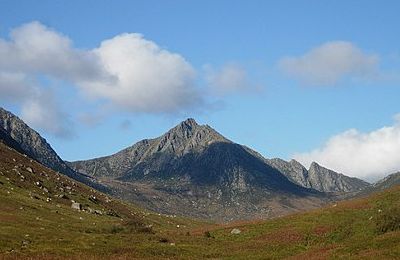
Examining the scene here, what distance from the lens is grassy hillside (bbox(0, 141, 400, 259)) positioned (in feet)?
192

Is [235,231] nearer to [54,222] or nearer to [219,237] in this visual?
[219,237]

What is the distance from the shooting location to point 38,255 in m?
56.7

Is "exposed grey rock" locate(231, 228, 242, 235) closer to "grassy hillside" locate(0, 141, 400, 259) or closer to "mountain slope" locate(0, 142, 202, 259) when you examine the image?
"grassy hillside" locate(0, 141, 400, 259)

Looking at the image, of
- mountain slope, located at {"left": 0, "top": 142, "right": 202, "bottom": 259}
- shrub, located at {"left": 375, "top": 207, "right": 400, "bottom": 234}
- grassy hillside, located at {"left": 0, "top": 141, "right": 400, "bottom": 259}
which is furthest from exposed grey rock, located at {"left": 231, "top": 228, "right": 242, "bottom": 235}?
shrub, located at {"left": 375, "top": 207, "right": 400, "bottom": 234}

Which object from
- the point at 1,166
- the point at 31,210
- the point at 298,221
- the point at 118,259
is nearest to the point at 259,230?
the point at 298,221

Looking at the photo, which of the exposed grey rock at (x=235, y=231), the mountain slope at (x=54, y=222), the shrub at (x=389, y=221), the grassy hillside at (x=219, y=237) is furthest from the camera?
the exposed grey rock at (x=235, y=231)

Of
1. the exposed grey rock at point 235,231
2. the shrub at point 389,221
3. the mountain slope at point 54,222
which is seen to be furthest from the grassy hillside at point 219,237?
the exposed grey rock at point 235,231

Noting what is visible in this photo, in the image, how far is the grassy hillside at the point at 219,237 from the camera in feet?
192

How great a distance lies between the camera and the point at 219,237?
83750mm

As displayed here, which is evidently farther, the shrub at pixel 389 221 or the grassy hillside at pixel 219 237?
the shrub at pixel 389 221

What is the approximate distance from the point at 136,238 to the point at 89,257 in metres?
23.8

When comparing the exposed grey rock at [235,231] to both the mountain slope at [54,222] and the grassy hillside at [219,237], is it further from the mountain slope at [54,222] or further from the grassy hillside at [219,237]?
the mountain slope at [54,222]

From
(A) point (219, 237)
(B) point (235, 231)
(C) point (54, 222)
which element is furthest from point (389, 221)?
(C) point (54, 222)

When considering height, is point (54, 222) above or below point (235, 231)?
above
